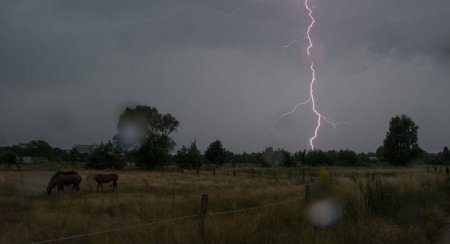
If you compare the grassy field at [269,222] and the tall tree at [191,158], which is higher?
the tall tree at [191,158]

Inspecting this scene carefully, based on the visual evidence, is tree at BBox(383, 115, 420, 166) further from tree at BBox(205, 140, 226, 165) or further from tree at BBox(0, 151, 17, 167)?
tree at BBox(0, 151, 17, 167)

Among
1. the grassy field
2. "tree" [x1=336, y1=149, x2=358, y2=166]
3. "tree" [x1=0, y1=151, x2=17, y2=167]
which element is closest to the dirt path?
the grassy field

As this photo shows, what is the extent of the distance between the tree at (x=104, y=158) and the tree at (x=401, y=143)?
5220 cm

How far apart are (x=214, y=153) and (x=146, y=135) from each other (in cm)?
1463

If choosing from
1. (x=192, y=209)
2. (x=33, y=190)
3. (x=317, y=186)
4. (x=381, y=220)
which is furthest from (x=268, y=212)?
(x=33, y=190)

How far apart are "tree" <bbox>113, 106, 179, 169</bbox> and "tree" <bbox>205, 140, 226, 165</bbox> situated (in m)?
8.30

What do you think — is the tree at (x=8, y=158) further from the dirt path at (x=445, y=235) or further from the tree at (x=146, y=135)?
the dirt path at (x=445, y=235)

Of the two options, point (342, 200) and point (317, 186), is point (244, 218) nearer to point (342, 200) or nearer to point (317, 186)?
point (342, 200)

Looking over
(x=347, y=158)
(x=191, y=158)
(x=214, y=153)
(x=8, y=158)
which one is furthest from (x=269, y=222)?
(x=347, y=158)

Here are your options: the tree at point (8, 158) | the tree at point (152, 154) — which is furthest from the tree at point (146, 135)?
the tree at point (8, 158)

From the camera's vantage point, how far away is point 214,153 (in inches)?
3748

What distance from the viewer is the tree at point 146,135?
274 ft

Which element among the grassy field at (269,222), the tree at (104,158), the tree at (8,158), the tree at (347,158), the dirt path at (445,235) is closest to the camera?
the grassy field at (269,222)

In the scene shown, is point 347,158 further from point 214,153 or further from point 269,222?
point 269,222
